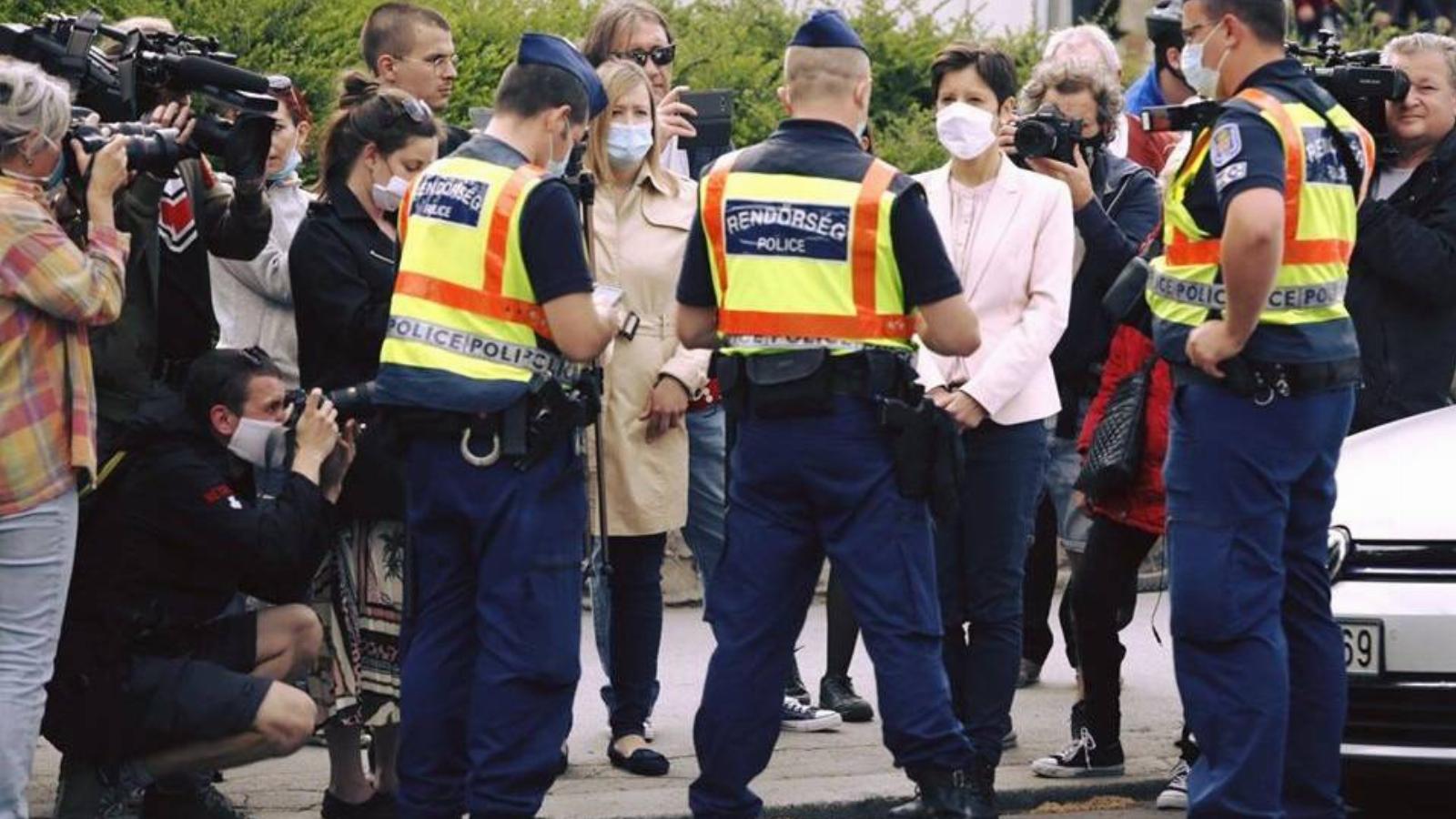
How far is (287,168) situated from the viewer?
7762 mm

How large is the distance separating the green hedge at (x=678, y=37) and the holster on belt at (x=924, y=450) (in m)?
3.42

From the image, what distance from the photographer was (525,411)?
6.41m

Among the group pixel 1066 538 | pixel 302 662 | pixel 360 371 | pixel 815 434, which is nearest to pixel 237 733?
pixel 302 662

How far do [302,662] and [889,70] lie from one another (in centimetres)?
529

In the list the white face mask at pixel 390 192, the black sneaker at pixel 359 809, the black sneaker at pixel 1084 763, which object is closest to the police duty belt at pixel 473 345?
the white face mask at pixel 390 192

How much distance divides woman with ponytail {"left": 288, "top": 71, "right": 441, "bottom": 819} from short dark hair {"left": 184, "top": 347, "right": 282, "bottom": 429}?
12.1 inches

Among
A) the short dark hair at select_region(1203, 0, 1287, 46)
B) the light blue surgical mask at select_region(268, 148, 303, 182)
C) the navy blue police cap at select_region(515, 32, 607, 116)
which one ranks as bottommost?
the light blue surgical mask at select_region(268, 148, 303, 182)

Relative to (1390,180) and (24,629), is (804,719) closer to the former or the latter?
(1390,180)

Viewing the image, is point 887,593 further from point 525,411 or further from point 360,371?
point 360,371

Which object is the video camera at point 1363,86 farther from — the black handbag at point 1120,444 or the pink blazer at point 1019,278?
the black handbag at point 1120,444

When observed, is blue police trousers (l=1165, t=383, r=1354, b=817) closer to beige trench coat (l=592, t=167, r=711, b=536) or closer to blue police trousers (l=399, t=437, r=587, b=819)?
blue police trousers (l=399, t=437, r=587, b=819)

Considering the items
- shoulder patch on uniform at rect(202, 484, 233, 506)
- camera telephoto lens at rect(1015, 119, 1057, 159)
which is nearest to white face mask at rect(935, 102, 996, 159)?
camera telephoto lens at rect(1015, 119, 1057, 159)

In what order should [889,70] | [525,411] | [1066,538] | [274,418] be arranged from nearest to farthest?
[525,411] → [274,418] → [1066,538] → [889,70]

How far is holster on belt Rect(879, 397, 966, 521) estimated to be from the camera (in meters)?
6.45
